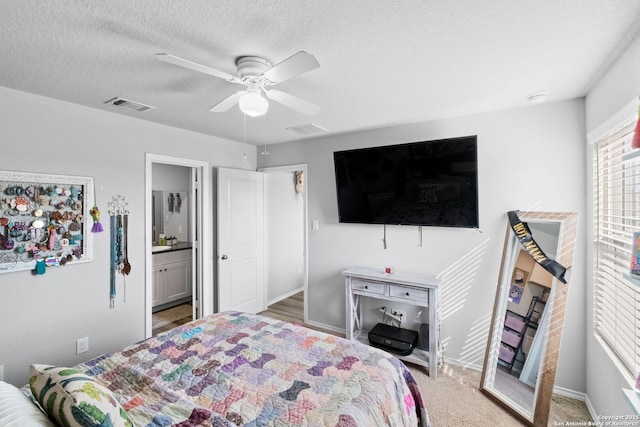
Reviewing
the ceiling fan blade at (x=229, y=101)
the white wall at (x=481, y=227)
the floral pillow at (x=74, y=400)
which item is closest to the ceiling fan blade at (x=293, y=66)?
the ceiling fan blade at (x=229, y=101)

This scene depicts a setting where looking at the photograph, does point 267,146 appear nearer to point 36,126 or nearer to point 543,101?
point 36,126

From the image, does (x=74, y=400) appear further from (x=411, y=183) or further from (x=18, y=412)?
(x=411, y=183)

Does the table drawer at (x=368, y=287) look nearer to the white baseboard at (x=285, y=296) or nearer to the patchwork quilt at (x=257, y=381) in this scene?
the patchwork quilt at (x=257, y=381)

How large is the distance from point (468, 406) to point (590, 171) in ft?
6.67

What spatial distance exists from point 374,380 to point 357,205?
2056 millimetres

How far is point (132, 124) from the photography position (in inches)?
116

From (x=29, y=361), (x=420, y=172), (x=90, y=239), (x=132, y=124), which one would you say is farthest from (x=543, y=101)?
(x=29, y=361)

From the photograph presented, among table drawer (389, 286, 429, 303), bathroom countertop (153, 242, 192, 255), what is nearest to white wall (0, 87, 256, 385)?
bathroom countertop (153, 242, 192, 255)

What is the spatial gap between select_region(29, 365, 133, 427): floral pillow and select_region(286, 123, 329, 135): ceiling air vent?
2.69 m

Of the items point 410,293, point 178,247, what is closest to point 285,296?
point 178,247

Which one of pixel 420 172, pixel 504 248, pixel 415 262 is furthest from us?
pixel 415 262

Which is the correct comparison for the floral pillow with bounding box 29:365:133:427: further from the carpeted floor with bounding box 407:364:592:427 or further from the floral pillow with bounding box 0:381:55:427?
the carpeted floor with bounding box 407:364:592:427

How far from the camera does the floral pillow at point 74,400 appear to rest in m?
0.98

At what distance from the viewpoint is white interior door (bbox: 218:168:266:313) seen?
12.2ft
